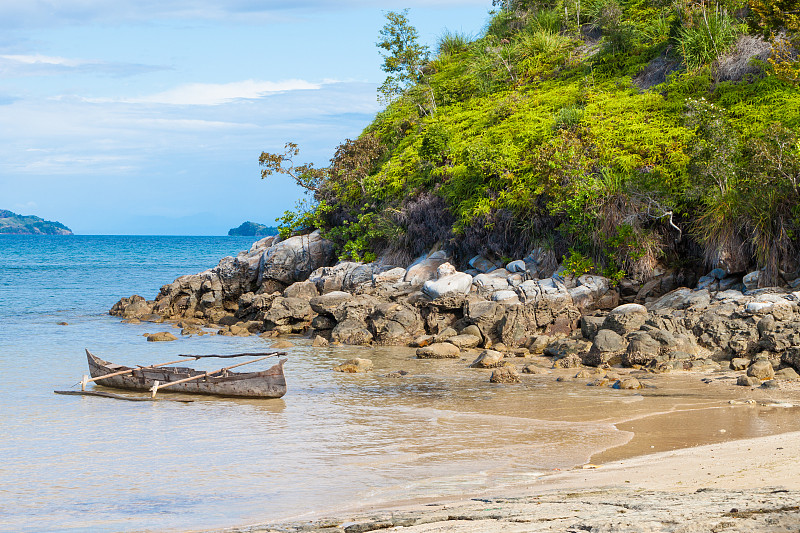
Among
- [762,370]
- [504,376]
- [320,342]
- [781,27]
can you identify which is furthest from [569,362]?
[781,27]

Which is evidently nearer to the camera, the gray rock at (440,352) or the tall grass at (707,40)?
the gray rock at (440,352)

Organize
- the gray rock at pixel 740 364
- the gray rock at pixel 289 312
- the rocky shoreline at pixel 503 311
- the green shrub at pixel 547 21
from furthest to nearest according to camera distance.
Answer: the green shrub at pixel 547 21
the gray rock at pixel 289 312
the rocky shoreline at pixel 503 311
the gray rock at pixel 740 364

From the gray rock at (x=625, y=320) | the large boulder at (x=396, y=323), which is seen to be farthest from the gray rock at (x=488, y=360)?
the large boulder at (x=396, y=323)

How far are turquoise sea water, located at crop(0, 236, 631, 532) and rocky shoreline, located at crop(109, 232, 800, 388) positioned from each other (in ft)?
5.82

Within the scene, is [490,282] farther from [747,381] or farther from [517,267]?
[747,381]

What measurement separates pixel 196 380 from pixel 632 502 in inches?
416

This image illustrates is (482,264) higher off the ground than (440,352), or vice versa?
(482,264)

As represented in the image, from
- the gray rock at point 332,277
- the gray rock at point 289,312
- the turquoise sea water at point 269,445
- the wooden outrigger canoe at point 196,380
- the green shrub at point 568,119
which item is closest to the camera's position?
the turquoise sea water at point 269,445

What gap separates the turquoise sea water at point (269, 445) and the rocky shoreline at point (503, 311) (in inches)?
69.8

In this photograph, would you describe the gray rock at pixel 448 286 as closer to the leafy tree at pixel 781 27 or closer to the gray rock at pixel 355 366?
the gray rock at pixel 355 366

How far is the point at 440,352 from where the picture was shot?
1798 centimetres

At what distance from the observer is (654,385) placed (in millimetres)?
13891

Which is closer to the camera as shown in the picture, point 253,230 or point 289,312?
point 289,312

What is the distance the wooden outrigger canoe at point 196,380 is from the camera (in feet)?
47.5
